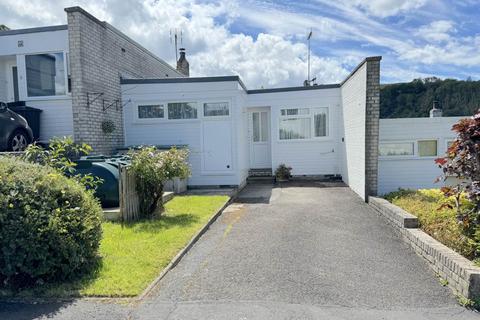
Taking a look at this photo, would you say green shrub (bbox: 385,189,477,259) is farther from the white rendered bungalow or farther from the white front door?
the white front door

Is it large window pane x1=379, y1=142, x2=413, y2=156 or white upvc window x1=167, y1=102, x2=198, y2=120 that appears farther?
white upvc window x1=167, y1=102, x2=198, y2=120

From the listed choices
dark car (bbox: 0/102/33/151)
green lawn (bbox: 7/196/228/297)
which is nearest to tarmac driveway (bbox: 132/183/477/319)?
green lawn (bbox: 7/196/228/297)

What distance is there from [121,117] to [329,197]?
744 cm

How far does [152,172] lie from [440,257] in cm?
528

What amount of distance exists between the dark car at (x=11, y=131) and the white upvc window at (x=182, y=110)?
4419mm

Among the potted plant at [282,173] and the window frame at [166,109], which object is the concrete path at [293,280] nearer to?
the window frame at [166,109]

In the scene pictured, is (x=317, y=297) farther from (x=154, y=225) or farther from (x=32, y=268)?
(x=154, y=225)

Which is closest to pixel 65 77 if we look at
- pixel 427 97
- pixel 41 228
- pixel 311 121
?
pixel 41 228

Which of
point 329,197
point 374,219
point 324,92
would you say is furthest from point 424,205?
point 324,92

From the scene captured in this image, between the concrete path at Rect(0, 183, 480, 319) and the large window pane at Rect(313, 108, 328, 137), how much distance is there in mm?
7248

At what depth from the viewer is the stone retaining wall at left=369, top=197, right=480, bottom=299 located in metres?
3.78

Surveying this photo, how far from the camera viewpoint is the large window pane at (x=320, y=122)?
551 inches

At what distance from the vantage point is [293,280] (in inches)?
170

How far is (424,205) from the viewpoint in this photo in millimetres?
6957
